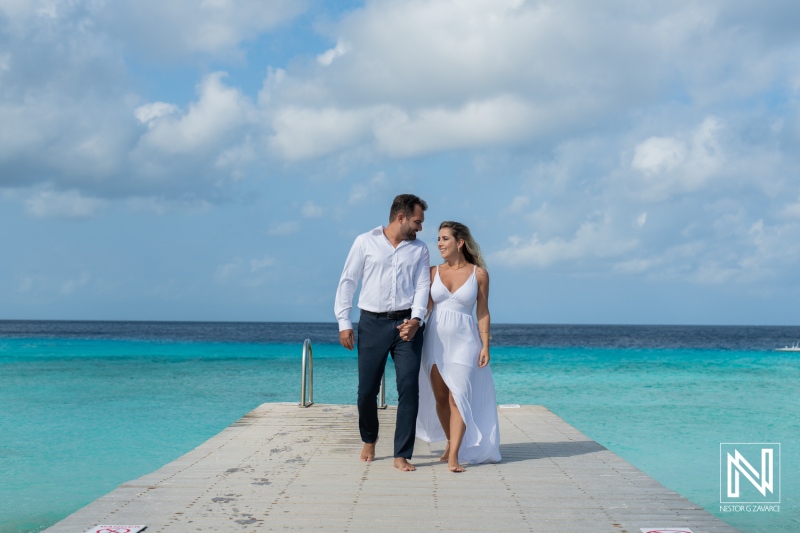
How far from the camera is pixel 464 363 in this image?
5.26m

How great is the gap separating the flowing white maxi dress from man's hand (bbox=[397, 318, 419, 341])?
32 centimetres

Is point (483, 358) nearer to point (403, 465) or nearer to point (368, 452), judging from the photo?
point (403, 465)

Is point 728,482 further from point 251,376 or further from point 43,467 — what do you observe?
point 251,376

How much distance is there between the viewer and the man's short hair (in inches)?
201

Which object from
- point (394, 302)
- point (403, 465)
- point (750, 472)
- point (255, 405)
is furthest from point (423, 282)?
point (255, 405)

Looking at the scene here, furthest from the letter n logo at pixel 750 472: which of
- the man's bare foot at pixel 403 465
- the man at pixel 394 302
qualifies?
the man at pixel 394 302

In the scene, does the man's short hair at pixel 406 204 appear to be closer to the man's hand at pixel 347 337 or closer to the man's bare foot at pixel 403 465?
the man's hand at pixel 347 337

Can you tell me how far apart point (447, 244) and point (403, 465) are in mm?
1492

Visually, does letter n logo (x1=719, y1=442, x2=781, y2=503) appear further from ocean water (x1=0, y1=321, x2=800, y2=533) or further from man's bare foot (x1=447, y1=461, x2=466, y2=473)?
man's bare foot (x1=447, y1=461, x2=466, y2=473)

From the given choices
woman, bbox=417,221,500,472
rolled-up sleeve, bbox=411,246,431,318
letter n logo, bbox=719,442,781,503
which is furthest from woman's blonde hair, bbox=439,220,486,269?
letter n logo, bbox=719,442,781,503

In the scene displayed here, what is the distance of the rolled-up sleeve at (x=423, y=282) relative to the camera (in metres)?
5.13

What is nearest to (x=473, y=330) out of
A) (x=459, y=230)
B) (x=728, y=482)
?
(x=459, y=230)

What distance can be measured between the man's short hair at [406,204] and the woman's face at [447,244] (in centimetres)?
27

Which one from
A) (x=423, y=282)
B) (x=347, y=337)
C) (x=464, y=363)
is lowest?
(x=464, y=363)
